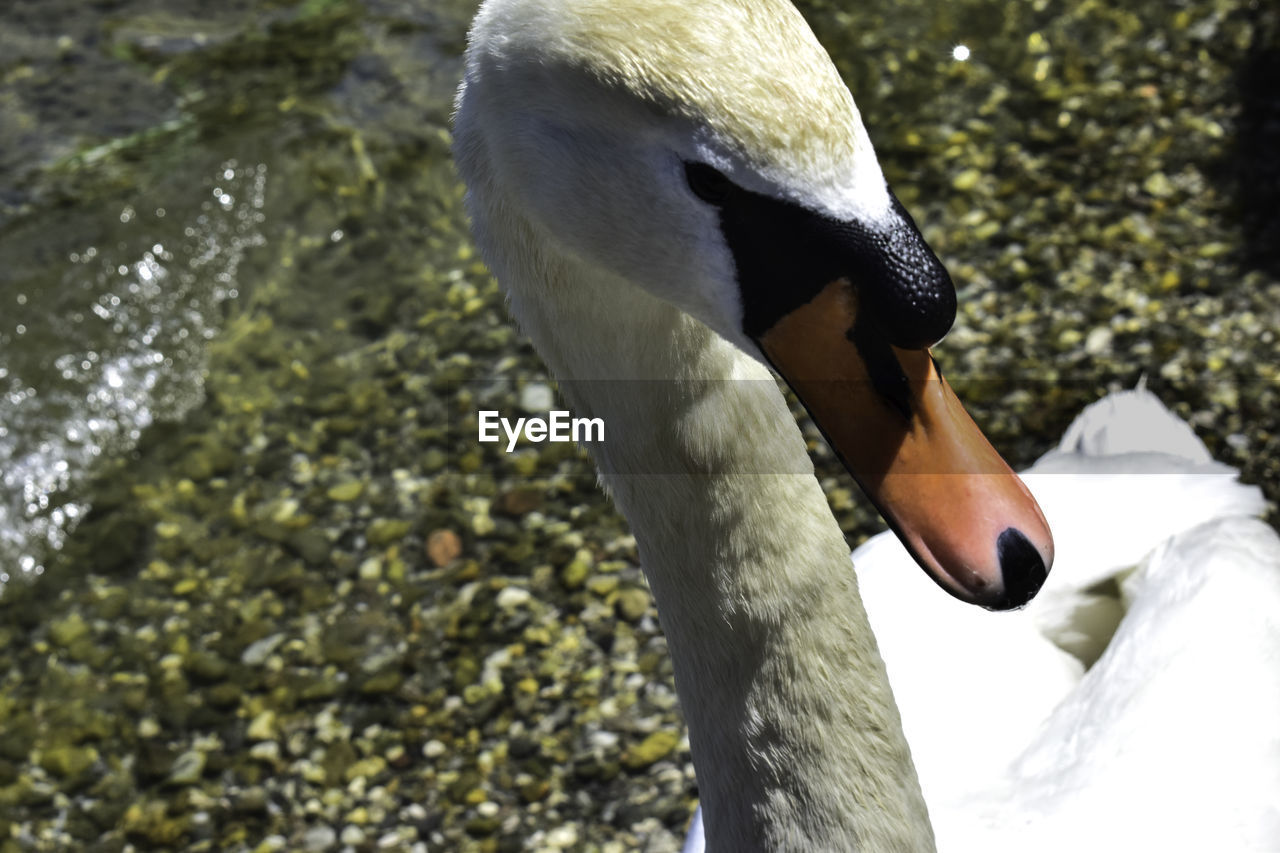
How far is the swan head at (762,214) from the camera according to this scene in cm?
152

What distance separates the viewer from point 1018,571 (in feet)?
5.22

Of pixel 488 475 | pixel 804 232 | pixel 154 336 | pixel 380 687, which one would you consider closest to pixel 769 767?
pixel 804 232

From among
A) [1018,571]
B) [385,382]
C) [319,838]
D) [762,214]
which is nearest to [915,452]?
[1018,571]

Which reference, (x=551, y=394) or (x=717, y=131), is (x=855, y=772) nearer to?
(x=717, y=131)

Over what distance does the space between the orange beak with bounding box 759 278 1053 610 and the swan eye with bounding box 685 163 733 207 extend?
0.55ft

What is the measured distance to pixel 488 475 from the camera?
460 cm

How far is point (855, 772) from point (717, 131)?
3.35 ft

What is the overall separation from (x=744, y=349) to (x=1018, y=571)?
44cm

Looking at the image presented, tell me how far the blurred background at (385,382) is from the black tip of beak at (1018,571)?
214cm

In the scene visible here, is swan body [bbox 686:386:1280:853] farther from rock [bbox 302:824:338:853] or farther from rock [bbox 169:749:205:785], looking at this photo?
rock [bbox 169:749:205:785]

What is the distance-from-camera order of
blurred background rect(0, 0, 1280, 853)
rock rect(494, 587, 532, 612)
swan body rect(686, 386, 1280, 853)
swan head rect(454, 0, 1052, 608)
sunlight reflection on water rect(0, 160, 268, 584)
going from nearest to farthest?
swan head rect(454, 0, 1052, 608), swan body rect(686, 386, 1280, 853), blurred background rect(0, 0, 1280, 853), rock rect(494, 587, 532, 612), sunlight reflection on water rect(0, 160, 268, 584)

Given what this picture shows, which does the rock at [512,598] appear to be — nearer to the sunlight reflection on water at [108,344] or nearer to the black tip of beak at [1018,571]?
the sunlight reflection on water at [108,344]

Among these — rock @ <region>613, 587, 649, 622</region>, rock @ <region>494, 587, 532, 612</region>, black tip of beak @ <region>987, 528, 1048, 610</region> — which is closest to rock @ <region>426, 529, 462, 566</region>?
rock @ <region>494, 587, 532, 612</region>

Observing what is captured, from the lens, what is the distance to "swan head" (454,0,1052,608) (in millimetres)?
1516
